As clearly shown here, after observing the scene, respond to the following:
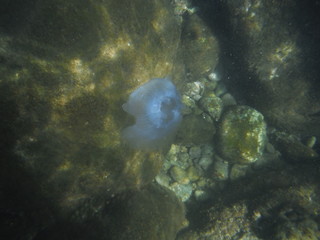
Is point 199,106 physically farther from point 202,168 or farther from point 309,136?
point 309,136

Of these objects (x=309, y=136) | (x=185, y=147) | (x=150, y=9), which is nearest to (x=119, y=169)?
(x=150, y=9)

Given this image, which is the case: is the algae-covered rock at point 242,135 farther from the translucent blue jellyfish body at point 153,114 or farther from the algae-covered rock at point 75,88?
the algae-covered rock at point 75,88

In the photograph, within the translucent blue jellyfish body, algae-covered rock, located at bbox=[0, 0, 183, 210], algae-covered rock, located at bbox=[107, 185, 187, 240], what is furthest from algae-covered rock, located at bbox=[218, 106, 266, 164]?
algae-covered rock, located at bbox=[0, 0, 183, 210]

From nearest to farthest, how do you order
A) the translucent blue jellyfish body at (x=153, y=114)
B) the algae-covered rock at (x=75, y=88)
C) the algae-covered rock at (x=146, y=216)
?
the algae-covered rock at (x=75, y=88)
the translucent blue jellyfish body at (x=153, y=114)
the algae-covered rock at (x=146, y=216)

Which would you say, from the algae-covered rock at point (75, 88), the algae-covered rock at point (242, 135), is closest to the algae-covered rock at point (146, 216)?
the algae-covered rock at point (75, 88)

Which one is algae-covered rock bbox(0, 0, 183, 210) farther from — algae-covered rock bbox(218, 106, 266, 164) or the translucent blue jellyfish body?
algae-covered rock bbox(218, 106, 266, 164)
